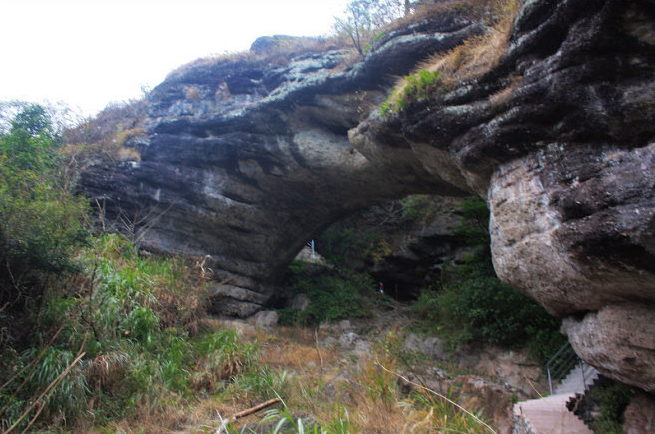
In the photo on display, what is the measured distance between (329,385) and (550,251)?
3.55 metres

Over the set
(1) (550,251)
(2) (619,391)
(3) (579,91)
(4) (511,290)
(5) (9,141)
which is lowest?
(2) (619,391)

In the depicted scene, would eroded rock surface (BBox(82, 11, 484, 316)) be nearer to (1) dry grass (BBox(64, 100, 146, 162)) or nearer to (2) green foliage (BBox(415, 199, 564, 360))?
(1) dry grass (BBox(64, 100, 146, 162))

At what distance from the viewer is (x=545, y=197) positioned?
4.49 metres

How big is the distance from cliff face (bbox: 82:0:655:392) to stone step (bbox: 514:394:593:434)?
0.85 metres

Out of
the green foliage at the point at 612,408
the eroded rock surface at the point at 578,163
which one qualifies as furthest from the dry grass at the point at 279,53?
the green foliage at the point at 612,408

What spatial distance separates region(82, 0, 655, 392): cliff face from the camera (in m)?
3.73

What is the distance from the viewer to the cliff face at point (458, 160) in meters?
3.73

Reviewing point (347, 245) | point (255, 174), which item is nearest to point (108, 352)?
point (255, 174)

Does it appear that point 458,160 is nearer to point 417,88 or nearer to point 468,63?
point 417,88

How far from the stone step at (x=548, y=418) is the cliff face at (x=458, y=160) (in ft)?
2.79

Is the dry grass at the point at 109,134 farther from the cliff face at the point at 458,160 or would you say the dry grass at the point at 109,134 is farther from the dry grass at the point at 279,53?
the dry grass at the point at 279,53

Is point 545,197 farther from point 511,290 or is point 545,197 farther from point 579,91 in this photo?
point 511,290

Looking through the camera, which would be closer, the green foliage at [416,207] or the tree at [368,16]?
the tree at [368,16]

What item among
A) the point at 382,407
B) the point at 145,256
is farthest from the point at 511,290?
the point at 145,256
